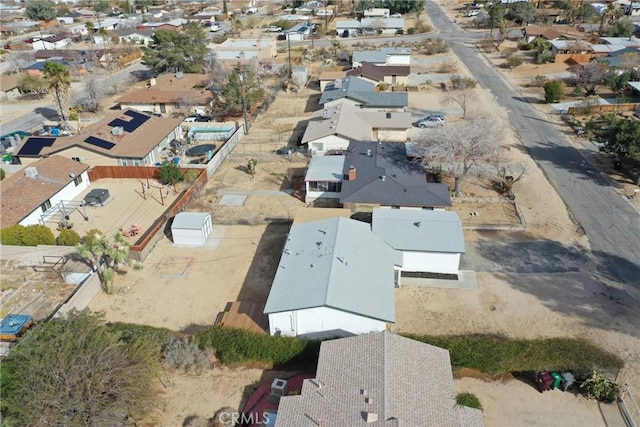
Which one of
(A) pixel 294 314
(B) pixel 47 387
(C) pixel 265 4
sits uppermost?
(C) pixel 265 4

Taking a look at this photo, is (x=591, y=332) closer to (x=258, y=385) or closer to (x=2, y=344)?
(x=258, y=385)

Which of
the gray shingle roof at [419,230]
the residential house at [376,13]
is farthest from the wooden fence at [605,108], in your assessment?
the residential house at [376,13]

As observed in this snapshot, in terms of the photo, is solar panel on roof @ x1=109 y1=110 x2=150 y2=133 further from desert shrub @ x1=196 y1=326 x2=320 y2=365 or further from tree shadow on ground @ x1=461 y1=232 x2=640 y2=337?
tree shadow on ground @ x1=461 y1=232 x2=640 y2=337

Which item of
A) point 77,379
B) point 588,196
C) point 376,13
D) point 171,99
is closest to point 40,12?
point 376,13

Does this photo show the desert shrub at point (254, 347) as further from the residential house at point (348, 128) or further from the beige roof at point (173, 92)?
the beige roof at point (173, 92)

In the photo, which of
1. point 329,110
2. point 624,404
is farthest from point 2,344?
point 329,110

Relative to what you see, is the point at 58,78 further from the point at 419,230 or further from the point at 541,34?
the point at 541,34
